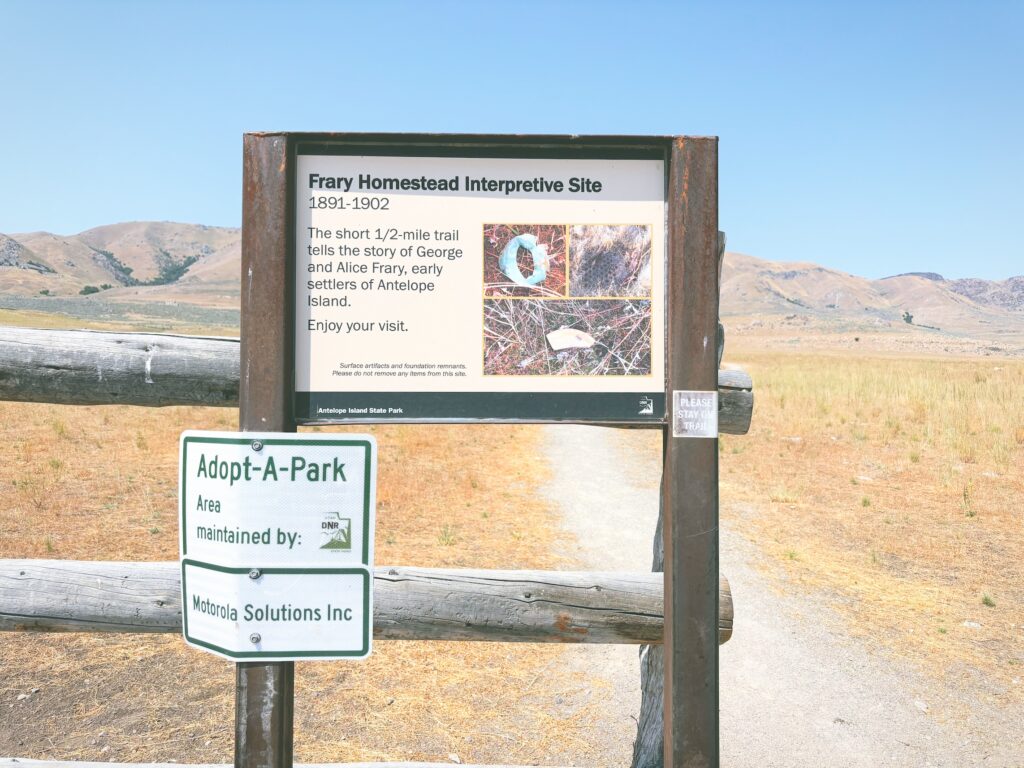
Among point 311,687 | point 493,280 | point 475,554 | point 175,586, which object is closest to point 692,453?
point 493,280

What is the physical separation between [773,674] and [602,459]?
7.70 metres

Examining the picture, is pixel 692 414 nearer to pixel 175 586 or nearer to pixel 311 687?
pixel 175 586

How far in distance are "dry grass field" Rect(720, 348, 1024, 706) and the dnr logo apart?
4.35m

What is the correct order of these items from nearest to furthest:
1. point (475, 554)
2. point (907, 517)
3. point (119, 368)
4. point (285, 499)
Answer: point (285, 499) < point (119, 368) < point (475, 554) < point (907, 517)

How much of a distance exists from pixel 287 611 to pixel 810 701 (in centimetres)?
345

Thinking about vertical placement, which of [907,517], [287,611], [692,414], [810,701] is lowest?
[810,701]

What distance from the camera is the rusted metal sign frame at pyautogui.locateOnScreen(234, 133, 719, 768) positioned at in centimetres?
199

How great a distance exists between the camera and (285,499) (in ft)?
6.47

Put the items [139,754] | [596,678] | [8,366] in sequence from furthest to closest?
[596,678] < [139,754] < [8,366]

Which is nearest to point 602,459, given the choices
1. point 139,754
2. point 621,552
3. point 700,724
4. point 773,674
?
point 621,552

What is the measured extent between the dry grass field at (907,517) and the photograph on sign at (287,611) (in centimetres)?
426

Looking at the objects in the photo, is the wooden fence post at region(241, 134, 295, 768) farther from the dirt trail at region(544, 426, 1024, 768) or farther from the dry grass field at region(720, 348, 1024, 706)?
the dry grass field at region(720, 348, 1024, 706)

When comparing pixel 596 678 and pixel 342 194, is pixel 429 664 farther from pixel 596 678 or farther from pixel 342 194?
pixel 342 194

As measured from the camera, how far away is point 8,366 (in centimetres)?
244
